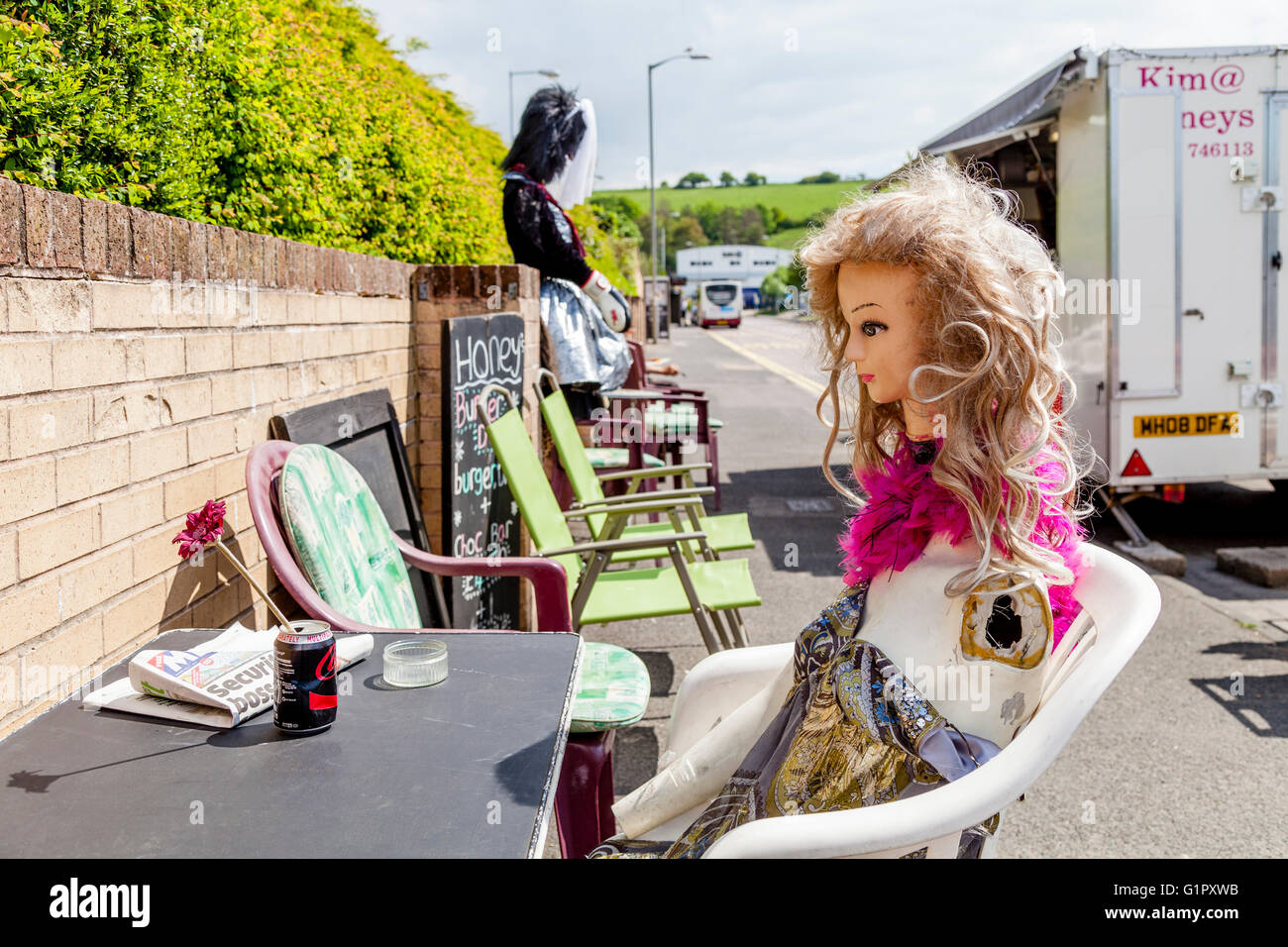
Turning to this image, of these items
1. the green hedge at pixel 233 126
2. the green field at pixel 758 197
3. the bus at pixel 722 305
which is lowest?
the green hedge at pixel 233 126

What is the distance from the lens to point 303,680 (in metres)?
1.76

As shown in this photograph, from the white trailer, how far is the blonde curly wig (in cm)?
475

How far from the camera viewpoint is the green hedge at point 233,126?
230 centimetres

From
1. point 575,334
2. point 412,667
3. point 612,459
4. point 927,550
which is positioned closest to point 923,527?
point 927,550

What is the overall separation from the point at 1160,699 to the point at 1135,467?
2.49 metres

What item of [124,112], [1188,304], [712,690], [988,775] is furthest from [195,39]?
[1188,304]

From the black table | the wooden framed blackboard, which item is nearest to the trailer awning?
the wooden framed blackboard

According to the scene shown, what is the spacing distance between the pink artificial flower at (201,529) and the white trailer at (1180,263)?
5.28m

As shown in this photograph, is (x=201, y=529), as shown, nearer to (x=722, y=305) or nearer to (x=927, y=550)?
(x=927, y=550)

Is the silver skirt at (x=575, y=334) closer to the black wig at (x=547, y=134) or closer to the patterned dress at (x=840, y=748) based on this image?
the black wig at (x=547, y=134)

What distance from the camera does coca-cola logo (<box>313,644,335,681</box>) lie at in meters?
1.77

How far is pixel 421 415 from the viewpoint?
424 centimetres

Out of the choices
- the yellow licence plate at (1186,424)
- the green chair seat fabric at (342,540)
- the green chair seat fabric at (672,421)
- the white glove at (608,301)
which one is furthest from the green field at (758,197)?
the green chair seat fabric at (342,540)

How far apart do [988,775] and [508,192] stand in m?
4.81
